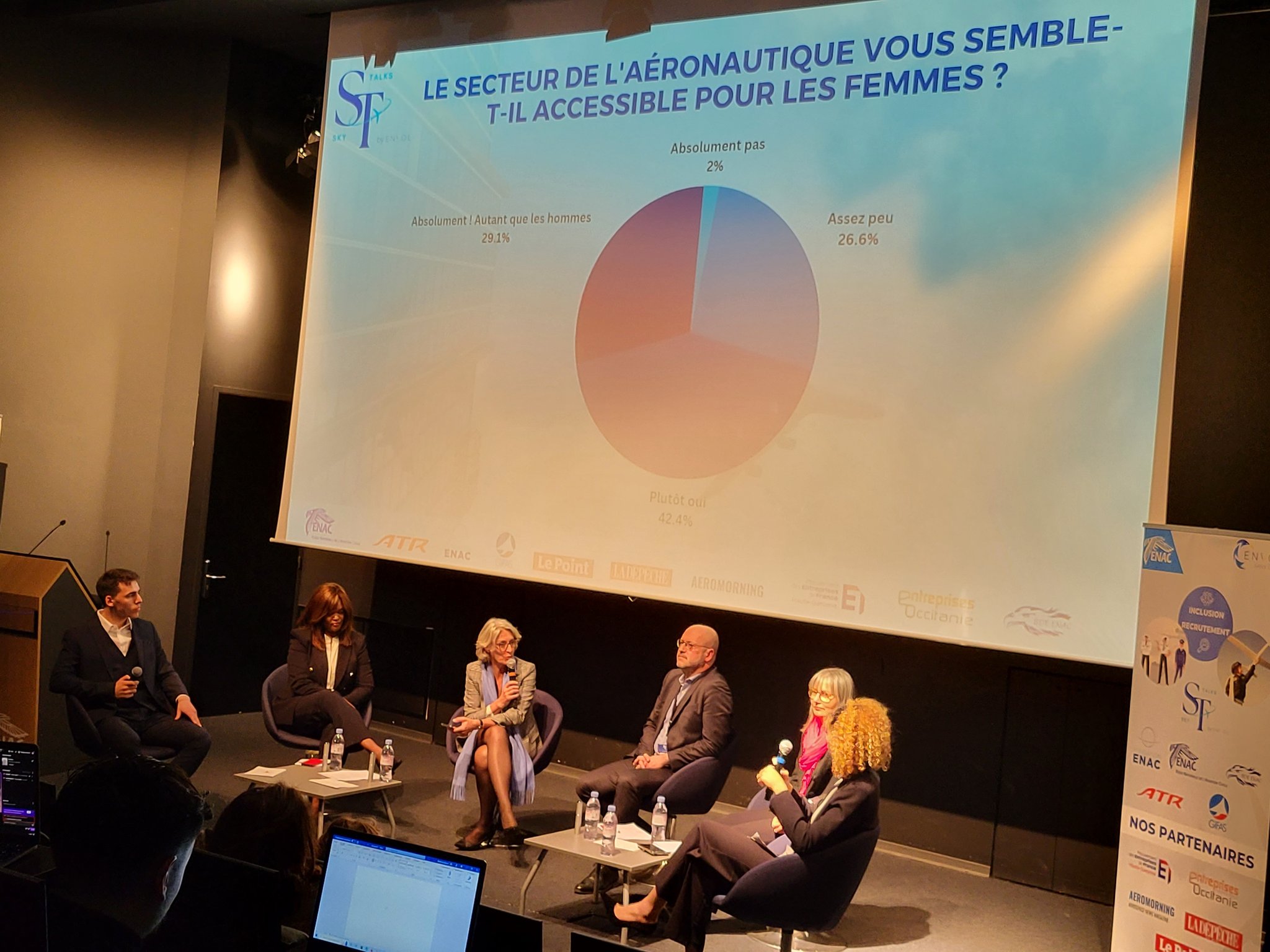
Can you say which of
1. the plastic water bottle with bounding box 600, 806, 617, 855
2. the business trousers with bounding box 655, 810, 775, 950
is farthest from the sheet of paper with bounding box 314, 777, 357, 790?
the business trousers with bounding box 655, 810, 775, 950

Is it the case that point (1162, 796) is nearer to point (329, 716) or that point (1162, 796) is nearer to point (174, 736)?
point (329, 716)

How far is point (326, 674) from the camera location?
570 centimetres

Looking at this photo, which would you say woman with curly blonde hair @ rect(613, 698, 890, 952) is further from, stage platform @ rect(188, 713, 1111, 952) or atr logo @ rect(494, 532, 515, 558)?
atr logo @ rect(494, 532, 515, 558)

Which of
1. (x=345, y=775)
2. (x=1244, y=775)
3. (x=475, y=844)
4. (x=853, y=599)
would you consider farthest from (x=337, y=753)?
(x=1244, y=775)

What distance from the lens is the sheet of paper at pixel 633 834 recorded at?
452cm

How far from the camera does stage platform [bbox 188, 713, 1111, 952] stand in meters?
4.57

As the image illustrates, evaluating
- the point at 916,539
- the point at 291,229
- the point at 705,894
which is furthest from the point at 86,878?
the point at 291,229

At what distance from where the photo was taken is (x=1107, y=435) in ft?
14.7

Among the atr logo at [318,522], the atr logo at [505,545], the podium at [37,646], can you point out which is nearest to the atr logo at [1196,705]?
the atr logo at [505,545]

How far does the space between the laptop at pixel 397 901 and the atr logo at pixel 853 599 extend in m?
3.12

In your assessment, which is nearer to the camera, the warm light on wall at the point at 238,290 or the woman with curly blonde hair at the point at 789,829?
the woman with curly blonde hair at the point at 789,829

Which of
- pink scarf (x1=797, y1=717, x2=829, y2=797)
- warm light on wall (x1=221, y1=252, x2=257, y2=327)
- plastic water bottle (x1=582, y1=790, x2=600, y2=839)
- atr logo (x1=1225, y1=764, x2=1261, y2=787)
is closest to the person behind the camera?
atr logo (x1=1225, y1=764, x2=1261, y2=787)

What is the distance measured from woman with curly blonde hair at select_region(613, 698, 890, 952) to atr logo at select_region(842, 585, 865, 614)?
67 cm

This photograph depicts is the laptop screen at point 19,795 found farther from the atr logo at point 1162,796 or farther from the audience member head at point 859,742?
the atr logo at point 1162,796
